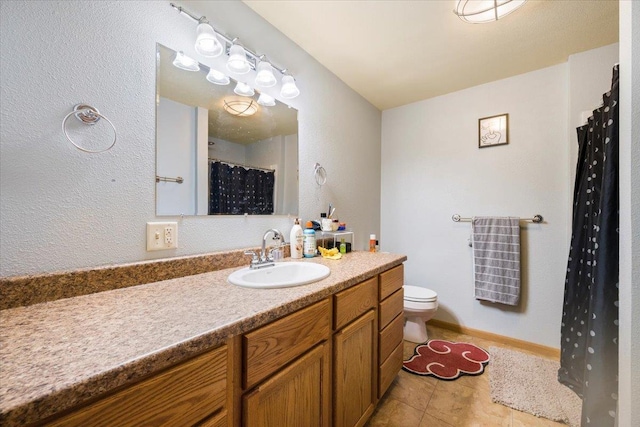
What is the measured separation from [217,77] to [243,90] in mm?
155

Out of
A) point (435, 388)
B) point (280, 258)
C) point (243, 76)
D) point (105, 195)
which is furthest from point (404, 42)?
point (435, 388)

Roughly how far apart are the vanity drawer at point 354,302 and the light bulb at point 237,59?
3.97ft

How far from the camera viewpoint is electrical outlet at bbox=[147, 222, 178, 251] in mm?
1016

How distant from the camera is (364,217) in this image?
247 cm

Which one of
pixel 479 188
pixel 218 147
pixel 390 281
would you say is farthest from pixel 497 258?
pixel 218 147

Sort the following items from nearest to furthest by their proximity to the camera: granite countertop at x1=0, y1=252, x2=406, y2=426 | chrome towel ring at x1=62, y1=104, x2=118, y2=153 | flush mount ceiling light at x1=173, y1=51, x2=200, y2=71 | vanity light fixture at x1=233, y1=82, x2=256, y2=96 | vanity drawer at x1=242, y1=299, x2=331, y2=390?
granite countertop at x1=0, y1=252, x2=406, y2=426 < vanity drawer at x1=242, y1=299, x2=331, y2=390 < chrome towel ring at x1=62, y1=104, x2=118, y2=153 < flush mount ceiling light at x1=173, y1=51, x2=200, y2=71 < vanity light fixture at x1=233, y1=82, x2=256, y2=96

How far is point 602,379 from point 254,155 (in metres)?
1.86

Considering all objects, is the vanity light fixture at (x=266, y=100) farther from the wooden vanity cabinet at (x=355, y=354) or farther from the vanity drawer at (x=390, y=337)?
the vanity drawer at (x=390, y=337)

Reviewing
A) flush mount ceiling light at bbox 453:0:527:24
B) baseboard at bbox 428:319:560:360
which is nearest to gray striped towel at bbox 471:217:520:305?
baseboard at bbox 428:319:560:360

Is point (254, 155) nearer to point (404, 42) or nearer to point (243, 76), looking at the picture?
point (243, 76)

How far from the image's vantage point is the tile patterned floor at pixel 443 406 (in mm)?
1327

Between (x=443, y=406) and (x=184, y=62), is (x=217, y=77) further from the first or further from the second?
(x=443, y=406)

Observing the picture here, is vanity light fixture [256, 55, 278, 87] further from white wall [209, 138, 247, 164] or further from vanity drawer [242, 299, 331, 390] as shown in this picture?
vanity drawer [242, 299, 331, 390]

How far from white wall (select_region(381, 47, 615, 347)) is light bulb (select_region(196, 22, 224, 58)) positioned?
77.1 inches
